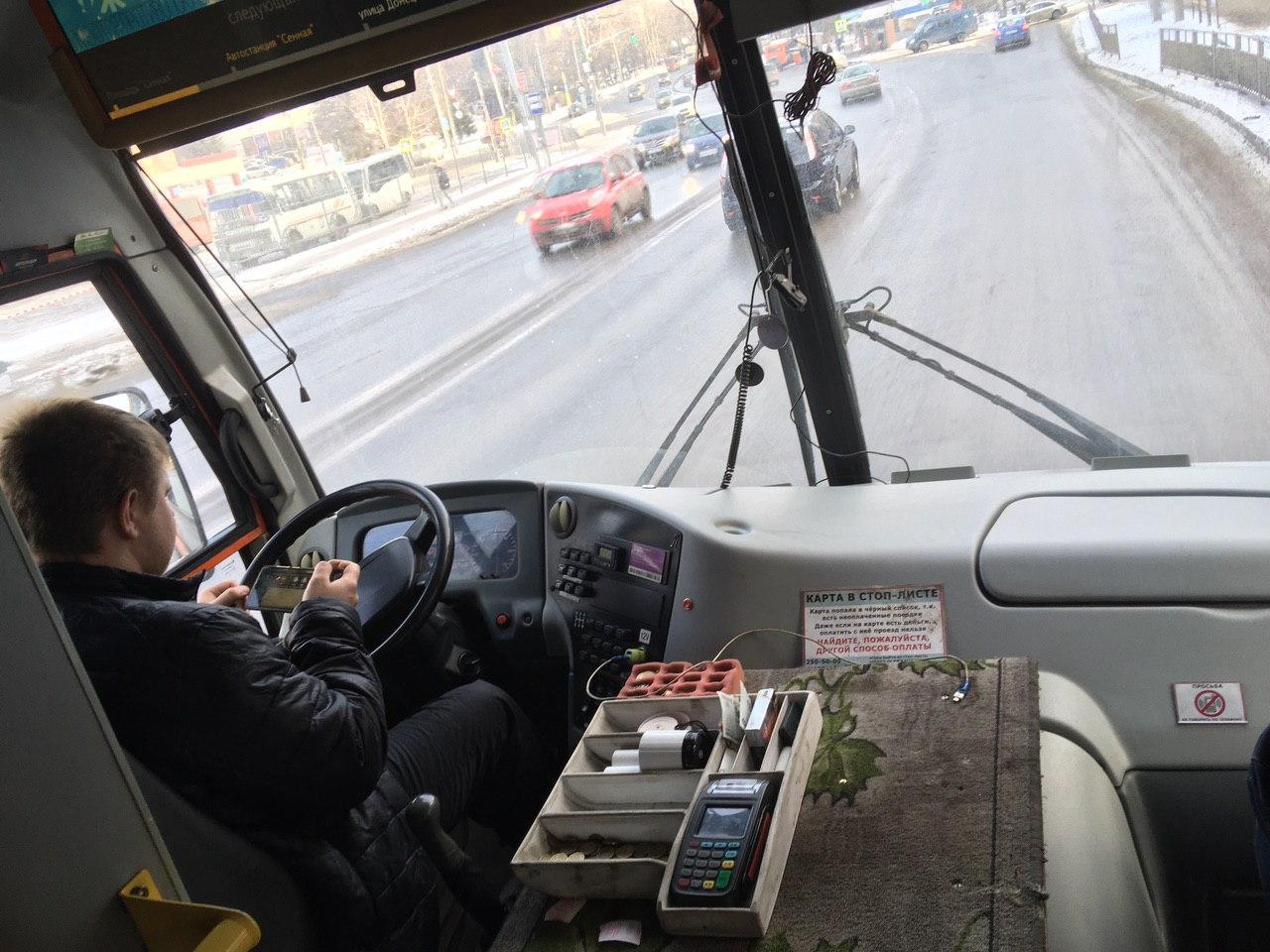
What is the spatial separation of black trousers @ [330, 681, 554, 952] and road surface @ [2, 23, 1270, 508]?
2.39 feet

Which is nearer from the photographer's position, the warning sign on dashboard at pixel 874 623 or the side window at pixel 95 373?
the warning sign on dashboard at pixel 874 623

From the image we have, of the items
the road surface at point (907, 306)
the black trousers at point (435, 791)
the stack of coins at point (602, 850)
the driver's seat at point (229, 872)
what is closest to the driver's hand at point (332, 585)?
the black trousers at point (435, 791)

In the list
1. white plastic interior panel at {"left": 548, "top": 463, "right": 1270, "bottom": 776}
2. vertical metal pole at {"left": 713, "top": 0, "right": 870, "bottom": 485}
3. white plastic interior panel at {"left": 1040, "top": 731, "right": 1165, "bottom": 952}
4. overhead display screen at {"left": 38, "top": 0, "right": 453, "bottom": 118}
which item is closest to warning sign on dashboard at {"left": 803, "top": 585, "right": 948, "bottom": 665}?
white plastic interior panel at {"left": 548, "top": 463, "right": 1270, "bottom": 776}

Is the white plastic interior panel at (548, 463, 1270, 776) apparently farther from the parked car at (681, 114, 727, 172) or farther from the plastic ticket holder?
the parked car at (681, 114, 727, 172)

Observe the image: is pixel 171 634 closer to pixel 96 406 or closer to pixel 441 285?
pixel 96 406

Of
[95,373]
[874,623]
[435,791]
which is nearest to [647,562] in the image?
[874,623]

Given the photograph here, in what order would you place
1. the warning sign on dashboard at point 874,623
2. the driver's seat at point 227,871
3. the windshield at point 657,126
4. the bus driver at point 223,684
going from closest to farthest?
the driver's seat at point 227,871 < the bus driver at point 223,684 < the warning sign on dashboard at point 874,623 < the windshield at point 657,126

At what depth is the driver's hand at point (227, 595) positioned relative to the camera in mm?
2252

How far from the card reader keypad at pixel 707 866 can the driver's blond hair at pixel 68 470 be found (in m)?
1.14

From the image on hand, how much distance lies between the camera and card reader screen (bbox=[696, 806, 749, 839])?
1438 millimetres

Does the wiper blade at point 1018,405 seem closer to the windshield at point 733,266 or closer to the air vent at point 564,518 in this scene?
the windshield at point 733,266

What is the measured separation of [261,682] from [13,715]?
831 mm

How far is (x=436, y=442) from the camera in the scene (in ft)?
9.98

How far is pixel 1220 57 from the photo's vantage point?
1939mm
